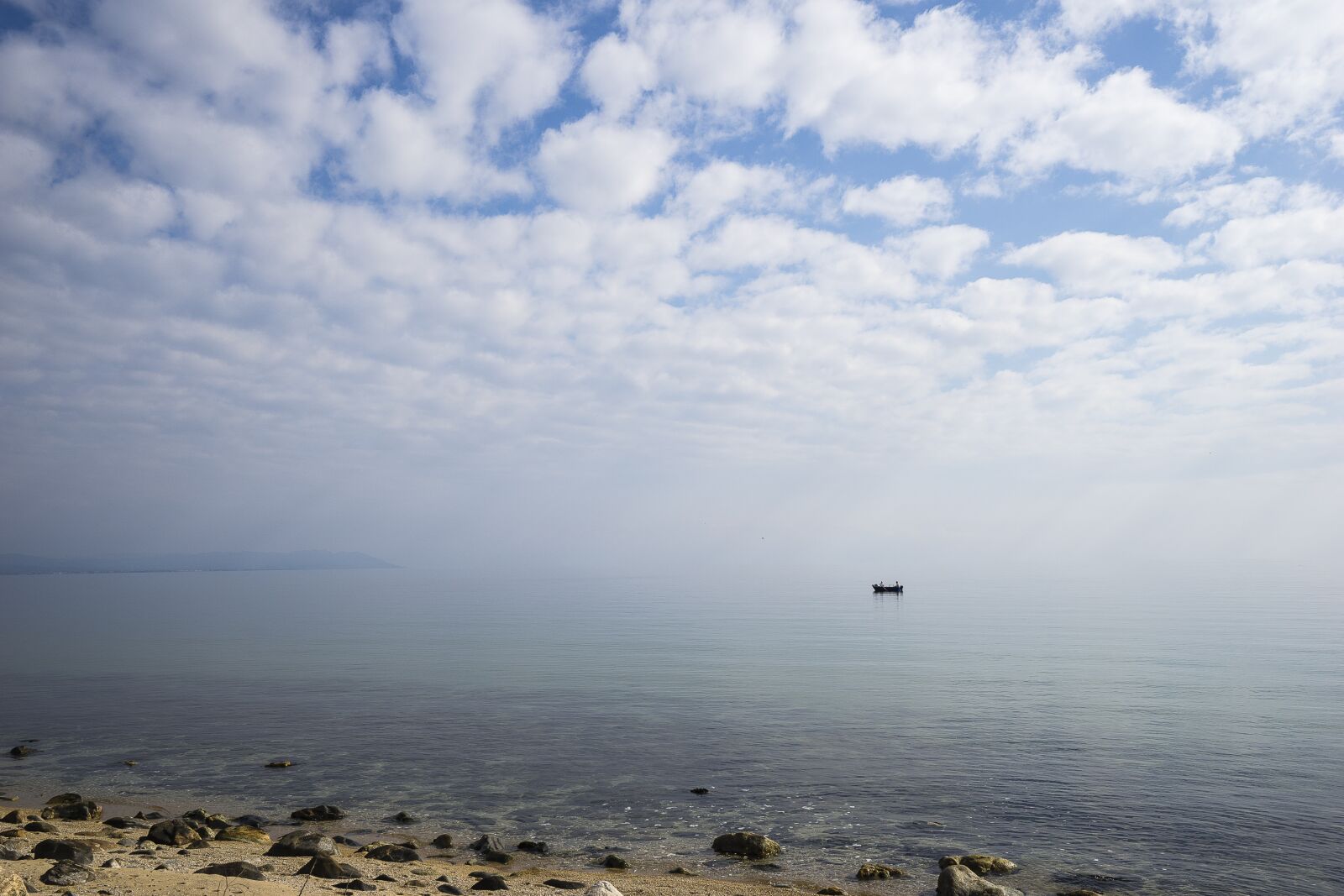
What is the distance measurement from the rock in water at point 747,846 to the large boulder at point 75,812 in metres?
21.0

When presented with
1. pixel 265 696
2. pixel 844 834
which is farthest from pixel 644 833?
pixel 265 696

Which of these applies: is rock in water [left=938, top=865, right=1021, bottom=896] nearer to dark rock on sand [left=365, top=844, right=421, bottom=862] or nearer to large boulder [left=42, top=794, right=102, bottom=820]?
dark rock on sand [left=365, top=844, right=421, bottom=862]

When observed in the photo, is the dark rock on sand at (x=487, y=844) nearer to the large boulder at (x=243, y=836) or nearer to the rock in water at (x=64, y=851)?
the large boulder at (x=243, y=836)

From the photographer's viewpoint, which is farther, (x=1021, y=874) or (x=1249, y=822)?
(x=1249, y=822)

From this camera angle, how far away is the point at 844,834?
26031 millimetres

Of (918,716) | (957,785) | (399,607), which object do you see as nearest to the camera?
(957,785)

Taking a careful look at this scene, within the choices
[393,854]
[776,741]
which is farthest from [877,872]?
[776,741]

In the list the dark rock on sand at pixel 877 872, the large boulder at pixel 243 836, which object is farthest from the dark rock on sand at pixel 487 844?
the dark rock on sand at pixel 877 872

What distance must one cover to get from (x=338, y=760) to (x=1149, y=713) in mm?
41503

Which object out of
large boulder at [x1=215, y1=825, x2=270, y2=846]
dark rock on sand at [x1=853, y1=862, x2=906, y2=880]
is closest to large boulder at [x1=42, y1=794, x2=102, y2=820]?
large boulder at [x1=215, y1=825, x2=270, y2=846]

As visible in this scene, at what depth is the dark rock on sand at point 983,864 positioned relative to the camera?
22.7 meters

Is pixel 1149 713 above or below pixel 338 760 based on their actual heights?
above

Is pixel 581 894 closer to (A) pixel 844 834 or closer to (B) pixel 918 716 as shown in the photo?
(A) pixel 844 834

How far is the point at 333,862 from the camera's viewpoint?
2058 centimetres
